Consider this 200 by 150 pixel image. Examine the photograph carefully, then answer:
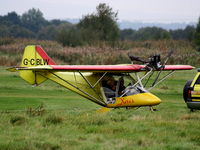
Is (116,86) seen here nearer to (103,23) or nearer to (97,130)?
(97,130)

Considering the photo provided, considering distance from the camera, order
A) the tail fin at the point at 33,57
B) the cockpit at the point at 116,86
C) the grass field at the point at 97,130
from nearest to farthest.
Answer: the grass field at the point at 97,130
the cockpit at the point at 116,86
the tail fin at the point at 33,57

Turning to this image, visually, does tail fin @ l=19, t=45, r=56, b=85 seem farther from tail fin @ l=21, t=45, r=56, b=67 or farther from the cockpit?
the cockpit

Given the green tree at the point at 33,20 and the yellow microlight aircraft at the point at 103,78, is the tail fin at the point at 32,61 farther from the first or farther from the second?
the green tree at the point at 33,20

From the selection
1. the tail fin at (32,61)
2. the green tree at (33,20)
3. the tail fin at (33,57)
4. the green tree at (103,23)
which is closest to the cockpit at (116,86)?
the tail fin at (32,61)

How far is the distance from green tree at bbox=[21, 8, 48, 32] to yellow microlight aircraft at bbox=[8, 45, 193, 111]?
12801 centimetres

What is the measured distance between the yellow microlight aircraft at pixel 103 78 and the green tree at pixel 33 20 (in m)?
128

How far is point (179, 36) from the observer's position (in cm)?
13688

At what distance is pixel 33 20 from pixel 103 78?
14765 cm

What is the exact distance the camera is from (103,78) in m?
17.3

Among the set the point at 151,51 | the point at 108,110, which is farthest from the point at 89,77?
the point at 151,51

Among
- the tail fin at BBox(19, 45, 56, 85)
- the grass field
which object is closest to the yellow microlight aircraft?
the tail fin at BBox(19, 45, 56, 85)

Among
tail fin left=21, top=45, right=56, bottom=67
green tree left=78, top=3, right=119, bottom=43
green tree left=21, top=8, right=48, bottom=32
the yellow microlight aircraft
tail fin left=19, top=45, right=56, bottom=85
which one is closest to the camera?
the yellow microlight aircraft

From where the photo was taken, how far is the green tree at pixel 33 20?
14650 centimetres

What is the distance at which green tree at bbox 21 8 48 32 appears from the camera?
14650 centimetres
